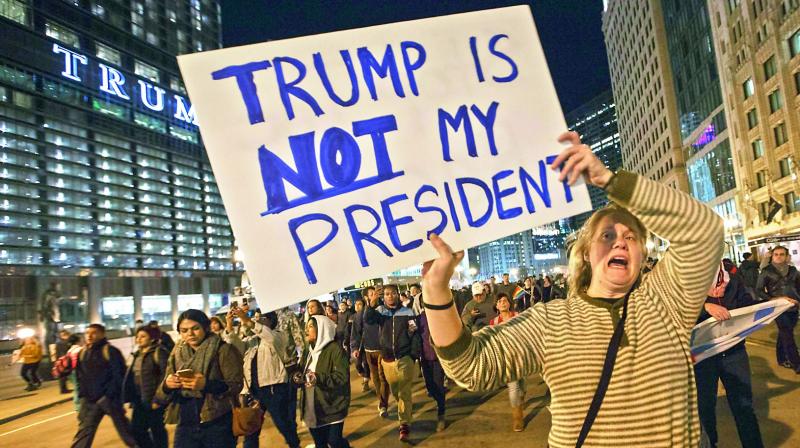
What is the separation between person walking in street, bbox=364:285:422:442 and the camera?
6938 millimetres

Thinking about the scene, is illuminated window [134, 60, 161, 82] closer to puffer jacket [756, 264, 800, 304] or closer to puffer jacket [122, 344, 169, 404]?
puffer jacket [122, 344, 169, 404]

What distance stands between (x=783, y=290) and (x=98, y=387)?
9.61 m

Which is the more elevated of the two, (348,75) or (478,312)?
(348,75)

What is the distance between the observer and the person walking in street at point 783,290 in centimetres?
793

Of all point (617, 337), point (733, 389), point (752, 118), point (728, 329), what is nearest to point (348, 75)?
point (617, 337)

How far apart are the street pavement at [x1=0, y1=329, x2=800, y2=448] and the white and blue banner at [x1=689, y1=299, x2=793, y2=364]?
4.66 ft

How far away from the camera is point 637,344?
6.09 feet

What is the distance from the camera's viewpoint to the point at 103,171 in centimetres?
8688

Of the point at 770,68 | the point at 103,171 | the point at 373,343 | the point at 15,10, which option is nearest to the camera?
the point at 373,343

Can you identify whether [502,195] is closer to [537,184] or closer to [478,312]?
[537,184]

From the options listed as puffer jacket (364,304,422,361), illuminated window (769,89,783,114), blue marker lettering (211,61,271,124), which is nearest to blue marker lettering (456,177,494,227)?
blue marker lettering (211,61,271,124)

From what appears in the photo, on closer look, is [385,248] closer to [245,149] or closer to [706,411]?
[245,149]

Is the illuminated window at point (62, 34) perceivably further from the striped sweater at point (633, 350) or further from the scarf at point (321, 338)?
the striped sweater at point (633, 350)

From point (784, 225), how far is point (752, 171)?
22.5 feet
